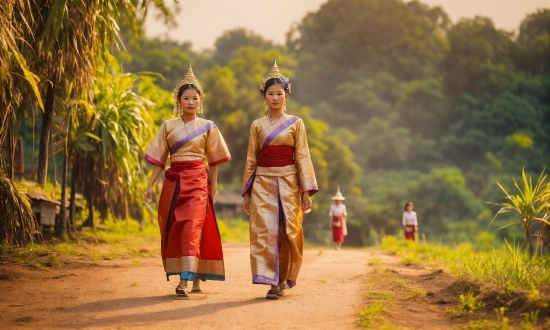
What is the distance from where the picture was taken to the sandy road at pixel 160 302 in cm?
567

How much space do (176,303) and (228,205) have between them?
28.1 meters

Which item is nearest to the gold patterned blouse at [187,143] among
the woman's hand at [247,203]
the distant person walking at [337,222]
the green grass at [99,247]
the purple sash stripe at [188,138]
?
the purple sash stripe at [188,138]

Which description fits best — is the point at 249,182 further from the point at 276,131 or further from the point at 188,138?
the point at 188,138

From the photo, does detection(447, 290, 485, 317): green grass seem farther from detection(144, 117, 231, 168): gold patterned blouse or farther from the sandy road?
detection(144, 117, 231, 168): gold patterned blouse

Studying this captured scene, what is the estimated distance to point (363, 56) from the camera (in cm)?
5153

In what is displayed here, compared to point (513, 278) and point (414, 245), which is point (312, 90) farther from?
point (513, 278)

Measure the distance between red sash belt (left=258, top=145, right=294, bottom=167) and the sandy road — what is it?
1.23 metres

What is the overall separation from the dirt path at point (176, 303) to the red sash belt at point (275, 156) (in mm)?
1230

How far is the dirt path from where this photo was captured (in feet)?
18.6

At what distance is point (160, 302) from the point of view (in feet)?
21.6

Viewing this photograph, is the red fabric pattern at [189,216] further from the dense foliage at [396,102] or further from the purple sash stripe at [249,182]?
the dense foliage at [396,102]

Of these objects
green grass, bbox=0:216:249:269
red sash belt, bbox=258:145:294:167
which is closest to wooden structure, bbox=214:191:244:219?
green grass, bbox=0:216:249:269

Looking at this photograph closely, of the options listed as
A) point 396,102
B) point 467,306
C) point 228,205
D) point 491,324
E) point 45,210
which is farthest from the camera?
point 396,102

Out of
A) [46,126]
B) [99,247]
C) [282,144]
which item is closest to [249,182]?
[282,144]
